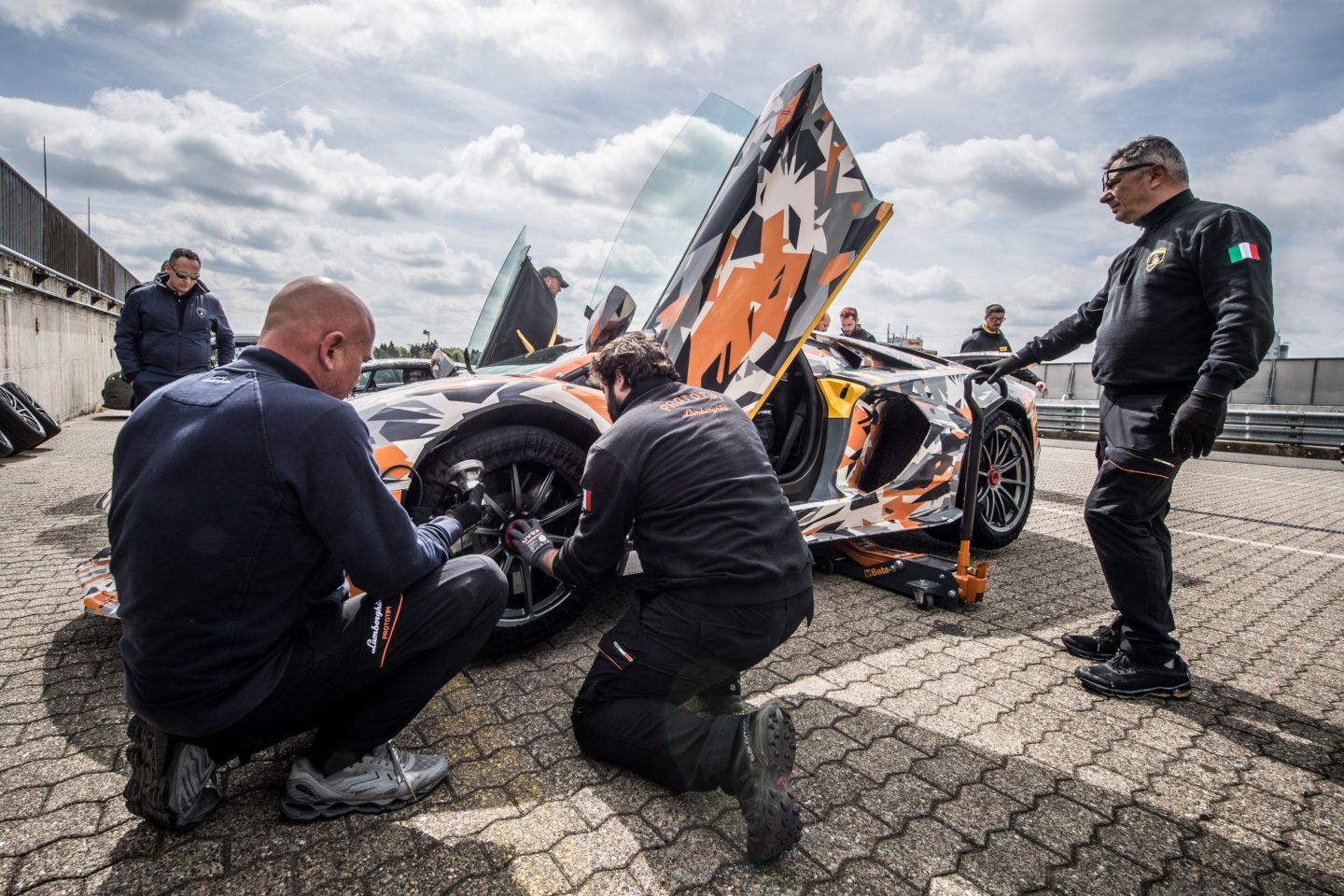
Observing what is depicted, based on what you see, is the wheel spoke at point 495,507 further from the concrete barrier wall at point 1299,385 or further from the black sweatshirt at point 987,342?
the concrete barrier wall at point 1299,385

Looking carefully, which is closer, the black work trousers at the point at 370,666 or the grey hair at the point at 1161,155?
the black work trousers at the point at 370,666

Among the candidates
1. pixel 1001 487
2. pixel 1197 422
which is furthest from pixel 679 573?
pixel 1001 487

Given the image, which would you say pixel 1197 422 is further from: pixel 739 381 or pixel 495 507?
pixel 495 507

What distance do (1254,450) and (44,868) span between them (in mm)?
16063

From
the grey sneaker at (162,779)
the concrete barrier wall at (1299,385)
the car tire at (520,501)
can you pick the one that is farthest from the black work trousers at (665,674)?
the concrete barrier wall at (1299,385)

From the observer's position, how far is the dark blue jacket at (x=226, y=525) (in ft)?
4.88

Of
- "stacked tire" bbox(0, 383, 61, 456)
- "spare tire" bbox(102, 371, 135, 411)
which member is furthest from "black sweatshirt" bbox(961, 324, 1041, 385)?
"spare tire" bbox(102, 371, 135, 411)

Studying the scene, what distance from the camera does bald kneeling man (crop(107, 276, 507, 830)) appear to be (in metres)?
1.50

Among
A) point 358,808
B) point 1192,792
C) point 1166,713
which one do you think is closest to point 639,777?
point 358,808

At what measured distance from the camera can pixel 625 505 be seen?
207 cm

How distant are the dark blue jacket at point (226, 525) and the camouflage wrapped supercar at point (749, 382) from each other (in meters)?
0.73

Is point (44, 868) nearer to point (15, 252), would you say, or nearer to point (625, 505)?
point (625, 505)

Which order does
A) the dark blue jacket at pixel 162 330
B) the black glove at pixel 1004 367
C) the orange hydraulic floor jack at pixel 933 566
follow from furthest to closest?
the dark blue jacket at pixel 162 330
the orange hydraulic floor jack at pixel 933 566
the black glove at pixel 1004 367

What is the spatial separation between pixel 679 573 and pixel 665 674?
0.28 m
